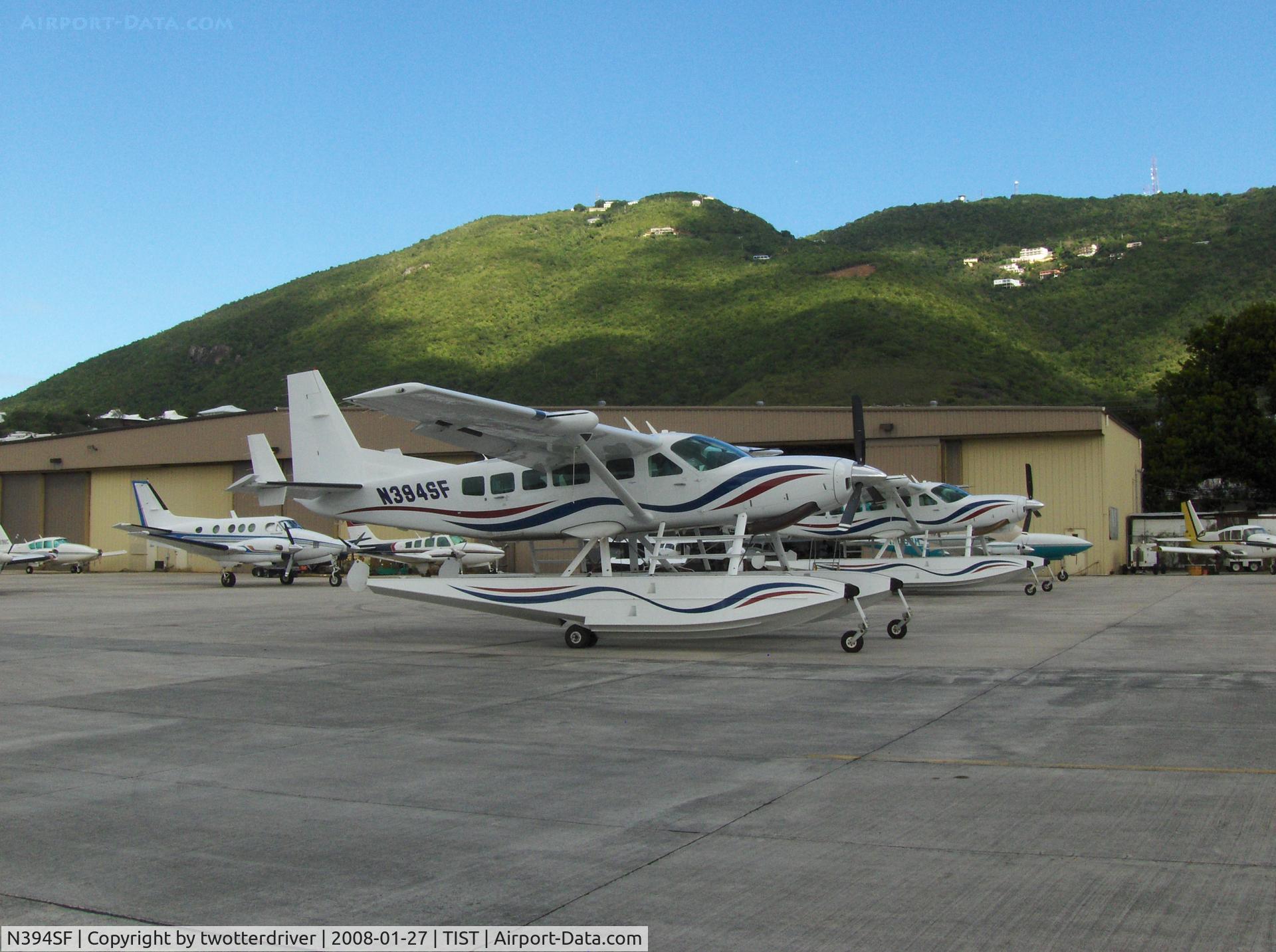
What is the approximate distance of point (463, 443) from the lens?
14.8m

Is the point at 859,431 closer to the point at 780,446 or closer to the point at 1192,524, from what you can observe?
the point at 780,446

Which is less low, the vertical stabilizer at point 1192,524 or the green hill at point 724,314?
the green hill at point 724,314

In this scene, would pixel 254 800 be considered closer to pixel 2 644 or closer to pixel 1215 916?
pixel 1215 916

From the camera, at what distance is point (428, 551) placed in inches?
1443

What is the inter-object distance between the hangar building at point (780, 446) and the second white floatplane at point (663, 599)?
23265mm

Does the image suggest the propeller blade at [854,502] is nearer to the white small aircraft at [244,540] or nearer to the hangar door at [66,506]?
the white small aircraft at [244,540]

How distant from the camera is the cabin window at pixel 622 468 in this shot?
1492 cm

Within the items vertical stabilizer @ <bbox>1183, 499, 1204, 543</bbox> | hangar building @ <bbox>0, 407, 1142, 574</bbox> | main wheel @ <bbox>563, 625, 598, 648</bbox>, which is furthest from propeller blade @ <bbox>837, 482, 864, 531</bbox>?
vertical stabilizer @ <bbox>1183, 499, 1204, 543</bbox>

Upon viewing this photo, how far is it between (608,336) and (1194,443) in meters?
41.5

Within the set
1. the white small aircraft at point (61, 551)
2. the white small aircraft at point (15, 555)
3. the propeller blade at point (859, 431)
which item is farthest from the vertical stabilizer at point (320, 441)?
the white small aircraft at point (61, 551)

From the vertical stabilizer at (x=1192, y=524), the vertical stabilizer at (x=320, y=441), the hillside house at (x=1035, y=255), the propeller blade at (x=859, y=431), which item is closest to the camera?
the propeller blade at (x=859, y=431)

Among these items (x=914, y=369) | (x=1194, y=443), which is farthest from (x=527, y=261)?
(x=1194, y=443)

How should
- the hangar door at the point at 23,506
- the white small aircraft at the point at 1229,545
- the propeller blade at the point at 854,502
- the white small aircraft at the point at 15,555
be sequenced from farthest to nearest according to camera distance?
the hangar door at the point at 23,506 < the white small aircraft at the point at 1229,545 < the white small aircraft at the point at 15,555 < the propeller blade at the point at 854,502

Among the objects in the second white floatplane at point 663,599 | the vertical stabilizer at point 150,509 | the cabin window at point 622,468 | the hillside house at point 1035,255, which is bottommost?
the second white floatplane at point 663,599
